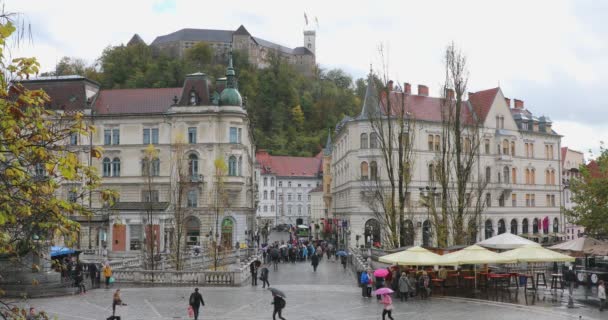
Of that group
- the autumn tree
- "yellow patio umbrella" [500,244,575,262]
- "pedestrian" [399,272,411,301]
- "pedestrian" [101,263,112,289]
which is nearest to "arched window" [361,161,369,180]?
"pedestrian" [101,263,112,289]

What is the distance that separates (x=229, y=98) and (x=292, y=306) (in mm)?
38887

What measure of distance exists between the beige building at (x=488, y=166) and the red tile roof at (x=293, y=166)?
50.4 metres

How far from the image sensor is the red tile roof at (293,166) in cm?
13088

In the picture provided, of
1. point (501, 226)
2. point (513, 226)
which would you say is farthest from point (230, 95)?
point (513, 226)

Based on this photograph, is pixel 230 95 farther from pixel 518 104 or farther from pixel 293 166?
pixel 293 166

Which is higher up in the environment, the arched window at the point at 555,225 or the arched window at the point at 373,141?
the arched window at the point at 373,141

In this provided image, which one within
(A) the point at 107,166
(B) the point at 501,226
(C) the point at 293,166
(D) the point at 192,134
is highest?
(C) the point at 293,166

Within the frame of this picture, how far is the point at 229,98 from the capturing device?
2432 inches

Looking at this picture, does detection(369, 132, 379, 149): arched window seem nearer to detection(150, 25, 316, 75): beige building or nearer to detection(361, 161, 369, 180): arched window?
detection(361, 161, 369, 180): arched window

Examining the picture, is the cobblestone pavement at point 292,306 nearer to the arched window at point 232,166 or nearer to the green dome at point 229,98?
the arched window at point 232,166

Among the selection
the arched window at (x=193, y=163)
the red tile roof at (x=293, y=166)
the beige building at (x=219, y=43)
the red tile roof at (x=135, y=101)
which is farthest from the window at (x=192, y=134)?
the beige building at (x=219, y=43)

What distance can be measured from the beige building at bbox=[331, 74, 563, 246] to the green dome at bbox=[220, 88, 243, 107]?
1237cm

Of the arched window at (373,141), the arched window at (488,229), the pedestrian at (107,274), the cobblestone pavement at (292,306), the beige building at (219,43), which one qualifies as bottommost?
the cobblestone pavement at (292,306)

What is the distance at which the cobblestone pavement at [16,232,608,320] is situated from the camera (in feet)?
73.6
